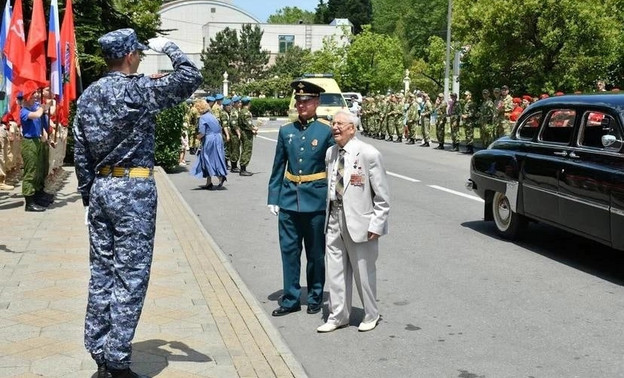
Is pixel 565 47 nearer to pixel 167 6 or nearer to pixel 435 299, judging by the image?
pixel 435 299

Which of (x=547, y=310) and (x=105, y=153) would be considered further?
(x=547, y=310)

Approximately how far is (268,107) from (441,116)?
3999 cm

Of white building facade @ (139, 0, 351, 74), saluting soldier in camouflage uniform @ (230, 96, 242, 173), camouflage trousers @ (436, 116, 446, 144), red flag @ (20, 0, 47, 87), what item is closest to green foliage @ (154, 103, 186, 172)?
saluting soldier in camouflage uniform @ (230, 96, 242, 173)

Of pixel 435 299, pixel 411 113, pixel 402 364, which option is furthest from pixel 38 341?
pixel 411 113

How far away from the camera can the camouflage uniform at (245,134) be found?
733 inches

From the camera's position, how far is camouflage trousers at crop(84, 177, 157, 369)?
4828mm

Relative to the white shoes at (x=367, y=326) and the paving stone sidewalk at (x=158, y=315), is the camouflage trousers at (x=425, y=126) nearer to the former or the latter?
the paving stone sidewalk at (x=158, y=315)

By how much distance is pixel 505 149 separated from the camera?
10211 millimetres

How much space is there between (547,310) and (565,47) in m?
20.0

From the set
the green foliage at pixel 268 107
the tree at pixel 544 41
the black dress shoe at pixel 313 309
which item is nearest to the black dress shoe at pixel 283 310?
the black dress shoe at pixel 313 309

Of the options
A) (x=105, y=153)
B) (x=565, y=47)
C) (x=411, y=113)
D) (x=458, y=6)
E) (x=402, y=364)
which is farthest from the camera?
(x=411, y=113)

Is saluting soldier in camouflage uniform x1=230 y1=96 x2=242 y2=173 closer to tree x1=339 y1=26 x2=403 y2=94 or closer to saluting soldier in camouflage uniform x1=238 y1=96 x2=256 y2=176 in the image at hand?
saluting soldier in camouflage uniform x1=238 y1=96 x2=256 y2=176

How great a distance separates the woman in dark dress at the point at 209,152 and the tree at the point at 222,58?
2590 inches

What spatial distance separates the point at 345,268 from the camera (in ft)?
21.4
